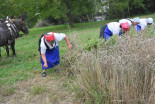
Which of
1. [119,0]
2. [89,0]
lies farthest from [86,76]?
[119,0]

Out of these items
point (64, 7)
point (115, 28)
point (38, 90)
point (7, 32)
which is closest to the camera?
point (38, 90)

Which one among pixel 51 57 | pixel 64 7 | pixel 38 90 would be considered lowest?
pixel 38 90

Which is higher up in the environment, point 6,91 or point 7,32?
point 7,32

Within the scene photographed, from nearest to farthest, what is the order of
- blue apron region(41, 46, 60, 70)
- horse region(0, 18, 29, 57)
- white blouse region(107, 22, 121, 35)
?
white blouse region(107, 22, 121, 35) < blue apron region(41, 46, 60, 70) < horse region(0, 18, 29, 57)

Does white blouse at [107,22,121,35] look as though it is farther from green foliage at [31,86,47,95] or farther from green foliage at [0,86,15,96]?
green foliage at [0,86,15,96]

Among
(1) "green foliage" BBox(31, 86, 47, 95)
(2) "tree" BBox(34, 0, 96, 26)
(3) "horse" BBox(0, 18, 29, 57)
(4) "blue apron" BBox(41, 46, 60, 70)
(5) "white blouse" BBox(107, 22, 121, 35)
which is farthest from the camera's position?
(2) "tree" BBox(34, 0, 96, 26)

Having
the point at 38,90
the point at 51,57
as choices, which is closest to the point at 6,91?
the point at 38,90

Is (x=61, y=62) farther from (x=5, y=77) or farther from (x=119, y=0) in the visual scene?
(x=119, y=0)

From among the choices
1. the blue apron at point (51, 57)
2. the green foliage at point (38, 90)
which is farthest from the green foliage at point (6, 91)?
the blue apron at point (51, 57)

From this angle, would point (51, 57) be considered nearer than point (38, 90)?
No

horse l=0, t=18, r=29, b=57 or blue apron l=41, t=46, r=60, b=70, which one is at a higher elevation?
horse l=0, t=18, r=29, b=57

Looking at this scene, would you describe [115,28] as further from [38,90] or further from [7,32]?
[7,32]

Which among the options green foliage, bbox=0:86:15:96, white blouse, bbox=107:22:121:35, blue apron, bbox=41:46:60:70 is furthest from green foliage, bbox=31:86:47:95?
→ white blouse, bbox=107:22:121:35

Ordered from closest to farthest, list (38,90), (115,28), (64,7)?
(38,90) → (115,28) → (64,7)
